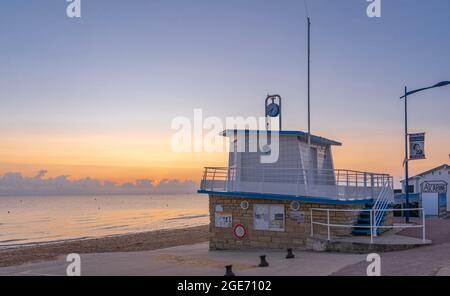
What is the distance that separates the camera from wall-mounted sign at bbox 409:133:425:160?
26672 millimetres

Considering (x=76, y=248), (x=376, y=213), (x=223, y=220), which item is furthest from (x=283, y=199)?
(x=76, y=248)

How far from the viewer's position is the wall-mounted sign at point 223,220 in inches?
862

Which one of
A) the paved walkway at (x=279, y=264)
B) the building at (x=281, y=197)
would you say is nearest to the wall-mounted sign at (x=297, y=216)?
the building at (x=281, y=197)

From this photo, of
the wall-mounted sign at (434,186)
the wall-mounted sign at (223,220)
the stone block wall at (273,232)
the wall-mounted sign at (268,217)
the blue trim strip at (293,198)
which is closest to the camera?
the blue trim strip at (293,198)

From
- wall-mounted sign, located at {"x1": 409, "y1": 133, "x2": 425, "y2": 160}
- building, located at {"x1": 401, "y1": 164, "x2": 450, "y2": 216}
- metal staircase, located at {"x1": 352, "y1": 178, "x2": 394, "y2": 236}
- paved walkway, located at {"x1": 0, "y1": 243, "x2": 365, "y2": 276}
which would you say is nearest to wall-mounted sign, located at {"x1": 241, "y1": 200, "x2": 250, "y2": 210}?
paved walkway, located at {"x1": 0, "y1": 243, "x2": 365, "y2": 276}

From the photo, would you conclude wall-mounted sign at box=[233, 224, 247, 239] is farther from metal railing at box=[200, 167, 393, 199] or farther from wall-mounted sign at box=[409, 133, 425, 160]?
wall-mounted sign at box=[409, 133, 425, 160]

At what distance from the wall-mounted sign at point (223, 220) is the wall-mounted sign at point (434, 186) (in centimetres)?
2284

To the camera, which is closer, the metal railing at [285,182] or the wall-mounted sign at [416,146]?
the metal railing at [285,182]

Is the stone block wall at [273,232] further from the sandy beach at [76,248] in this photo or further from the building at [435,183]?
the building at [435,183]

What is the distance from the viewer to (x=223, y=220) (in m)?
22.1

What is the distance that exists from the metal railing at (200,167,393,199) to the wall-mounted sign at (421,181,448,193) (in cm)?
1760

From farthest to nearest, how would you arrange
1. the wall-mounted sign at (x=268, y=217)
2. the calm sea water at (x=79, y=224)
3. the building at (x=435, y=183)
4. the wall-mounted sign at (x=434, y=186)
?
the calm sea water at (x=79, y=224) < the wall-mounted sign at (x=434, y=186) < the building at (x=435, y=183) < the wall-mounted sign at (x=268, y=217)

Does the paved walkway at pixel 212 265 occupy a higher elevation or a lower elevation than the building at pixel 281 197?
lower
